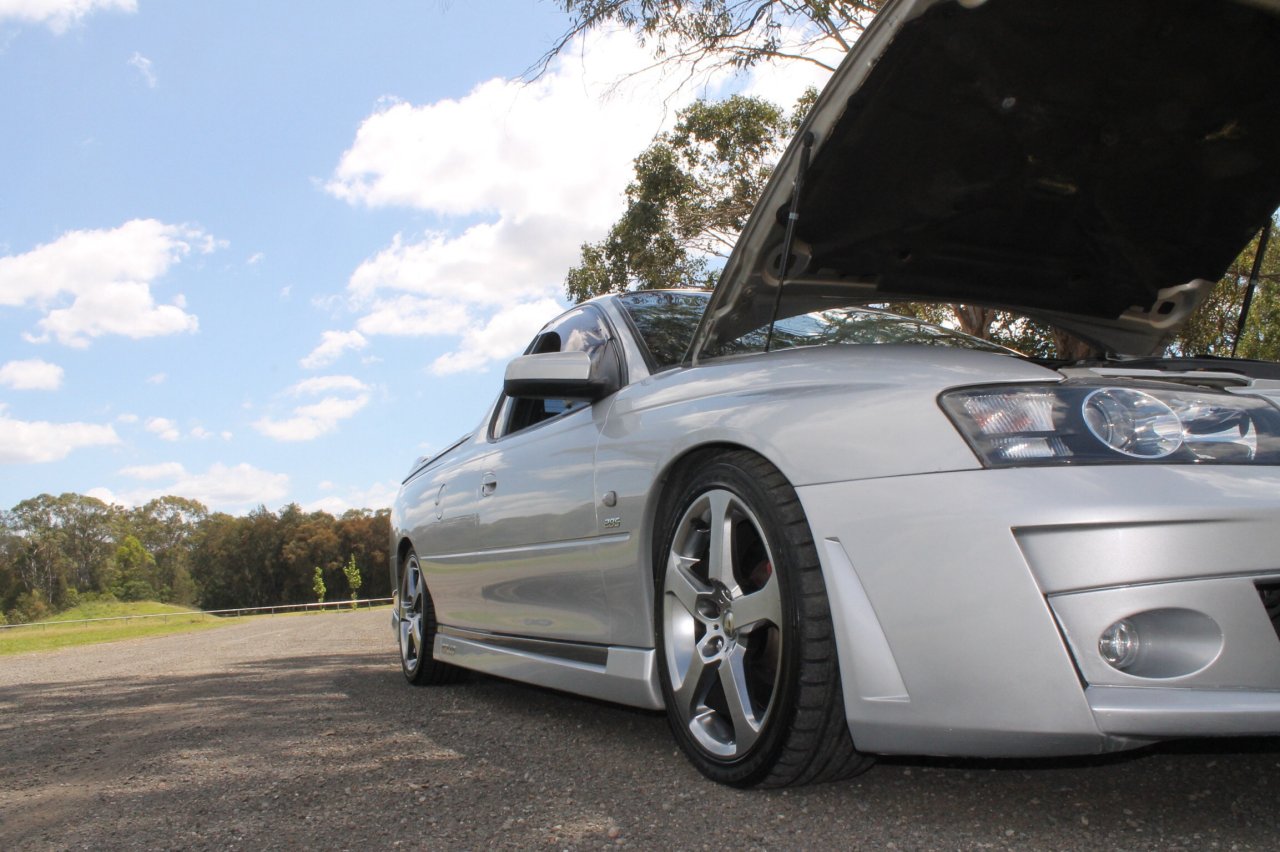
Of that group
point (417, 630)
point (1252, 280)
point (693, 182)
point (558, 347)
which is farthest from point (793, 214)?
point (693, 182)

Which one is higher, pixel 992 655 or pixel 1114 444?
pixel 1114 444

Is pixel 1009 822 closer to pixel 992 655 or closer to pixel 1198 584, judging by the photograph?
pixel 992 655

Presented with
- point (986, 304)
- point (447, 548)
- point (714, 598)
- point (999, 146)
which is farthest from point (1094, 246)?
point (447, 548)

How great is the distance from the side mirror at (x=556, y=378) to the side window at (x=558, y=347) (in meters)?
0.21

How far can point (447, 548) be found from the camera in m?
4.46

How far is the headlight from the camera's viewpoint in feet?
6.33

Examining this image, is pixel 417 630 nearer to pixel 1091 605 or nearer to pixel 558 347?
pixel 558 347

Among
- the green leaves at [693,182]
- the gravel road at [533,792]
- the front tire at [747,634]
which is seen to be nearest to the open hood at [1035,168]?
the front tire at [747,634]

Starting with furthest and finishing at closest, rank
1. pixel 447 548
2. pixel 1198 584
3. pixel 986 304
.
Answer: pixel 447 548, pixel 986 304, pixel 1198 584

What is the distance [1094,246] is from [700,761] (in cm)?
220

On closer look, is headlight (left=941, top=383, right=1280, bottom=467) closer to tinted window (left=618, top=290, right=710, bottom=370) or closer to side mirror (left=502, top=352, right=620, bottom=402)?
tinted window (left=618, top=290, right=710, bottom=370)

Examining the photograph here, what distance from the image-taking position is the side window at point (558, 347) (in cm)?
358

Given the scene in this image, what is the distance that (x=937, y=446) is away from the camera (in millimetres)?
2035

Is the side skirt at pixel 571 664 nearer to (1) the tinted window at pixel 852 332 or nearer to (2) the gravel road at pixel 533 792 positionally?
(2) the gravel road at pixel 533 792
